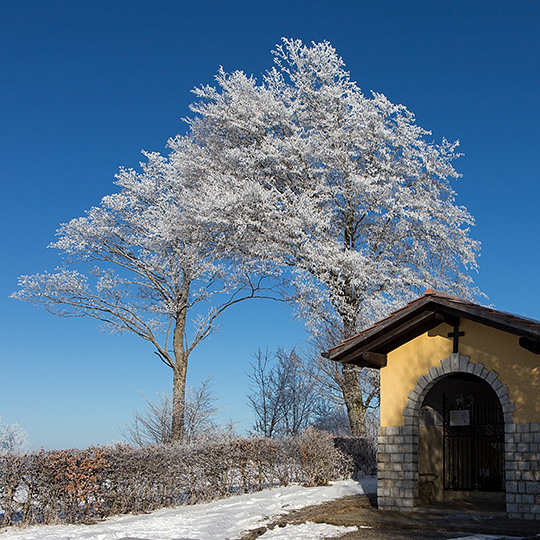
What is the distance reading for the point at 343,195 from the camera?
16.8 metres

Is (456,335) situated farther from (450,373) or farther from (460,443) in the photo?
(460,443)

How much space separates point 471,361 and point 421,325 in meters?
1.07

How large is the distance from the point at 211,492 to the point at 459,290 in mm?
8526

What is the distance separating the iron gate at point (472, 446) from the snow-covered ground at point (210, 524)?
2.22 m

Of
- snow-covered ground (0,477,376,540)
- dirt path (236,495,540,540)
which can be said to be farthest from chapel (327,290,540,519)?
snow-covered ground (0,477,376,540)

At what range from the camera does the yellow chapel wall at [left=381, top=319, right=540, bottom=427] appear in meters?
9.67

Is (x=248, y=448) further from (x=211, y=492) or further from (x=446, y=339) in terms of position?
(x=446, y=339)

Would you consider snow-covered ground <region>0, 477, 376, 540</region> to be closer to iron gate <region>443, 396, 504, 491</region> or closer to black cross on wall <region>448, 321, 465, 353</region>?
iron gate <region>443, 396, 504, 491</region>

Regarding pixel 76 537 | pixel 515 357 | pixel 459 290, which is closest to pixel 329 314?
pixel 459 290

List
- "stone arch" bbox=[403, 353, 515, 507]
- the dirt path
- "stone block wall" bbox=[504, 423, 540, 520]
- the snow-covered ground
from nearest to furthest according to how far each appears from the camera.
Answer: the dirt path → the snow-covered ground → "stone block wall" bbox=[504, 423, 540, 520] → "stone arch" bbox=[403, 353, 515, 507]

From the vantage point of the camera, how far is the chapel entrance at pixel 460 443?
37.8 feet

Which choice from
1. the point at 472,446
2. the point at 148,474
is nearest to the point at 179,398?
the point at 148,474

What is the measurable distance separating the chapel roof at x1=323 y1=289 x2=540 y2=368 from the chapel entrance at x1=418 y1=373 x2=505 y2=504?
4.59ft

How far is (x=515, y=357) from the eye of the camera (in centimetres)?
985
